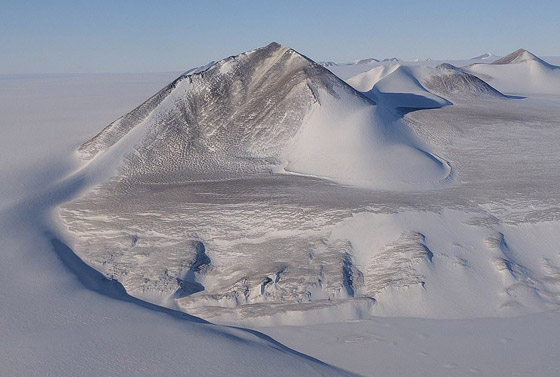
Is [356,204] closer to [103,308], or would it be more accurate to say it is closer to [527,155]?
[103,308]

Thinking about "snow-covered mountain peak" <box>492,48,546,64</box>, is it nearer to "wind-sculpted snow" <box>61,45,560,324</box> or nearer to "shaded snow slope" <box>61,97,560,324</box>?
"wind-sculpted snow" <box>61,45,560,324</box>

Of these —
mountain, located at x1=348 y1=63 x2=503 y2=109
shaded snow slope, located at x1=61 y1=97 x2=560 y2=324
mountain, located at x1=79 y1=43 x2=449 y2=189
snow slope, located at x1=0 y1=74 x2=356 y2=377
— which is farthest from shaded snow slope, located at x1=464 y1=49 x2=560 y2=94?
snow slope, located at x1=0 y1=74 x2=356 y2=377

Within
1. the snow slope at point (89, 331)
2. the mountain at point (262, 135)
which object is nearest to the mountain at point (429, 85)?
the mountain at point (262, 135)

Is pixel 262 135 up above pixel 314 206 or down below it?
above

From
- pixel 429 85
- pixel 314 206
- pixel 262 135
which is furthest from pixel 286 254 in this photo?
pixel 429 85

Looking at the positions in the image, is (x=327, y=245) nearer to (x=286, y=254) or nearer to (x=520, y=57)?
(x=286, y=254)

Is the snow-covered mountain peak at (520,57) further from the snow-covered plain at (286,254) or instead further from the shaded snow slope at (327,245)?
the shaded snow slope at (327,245)
